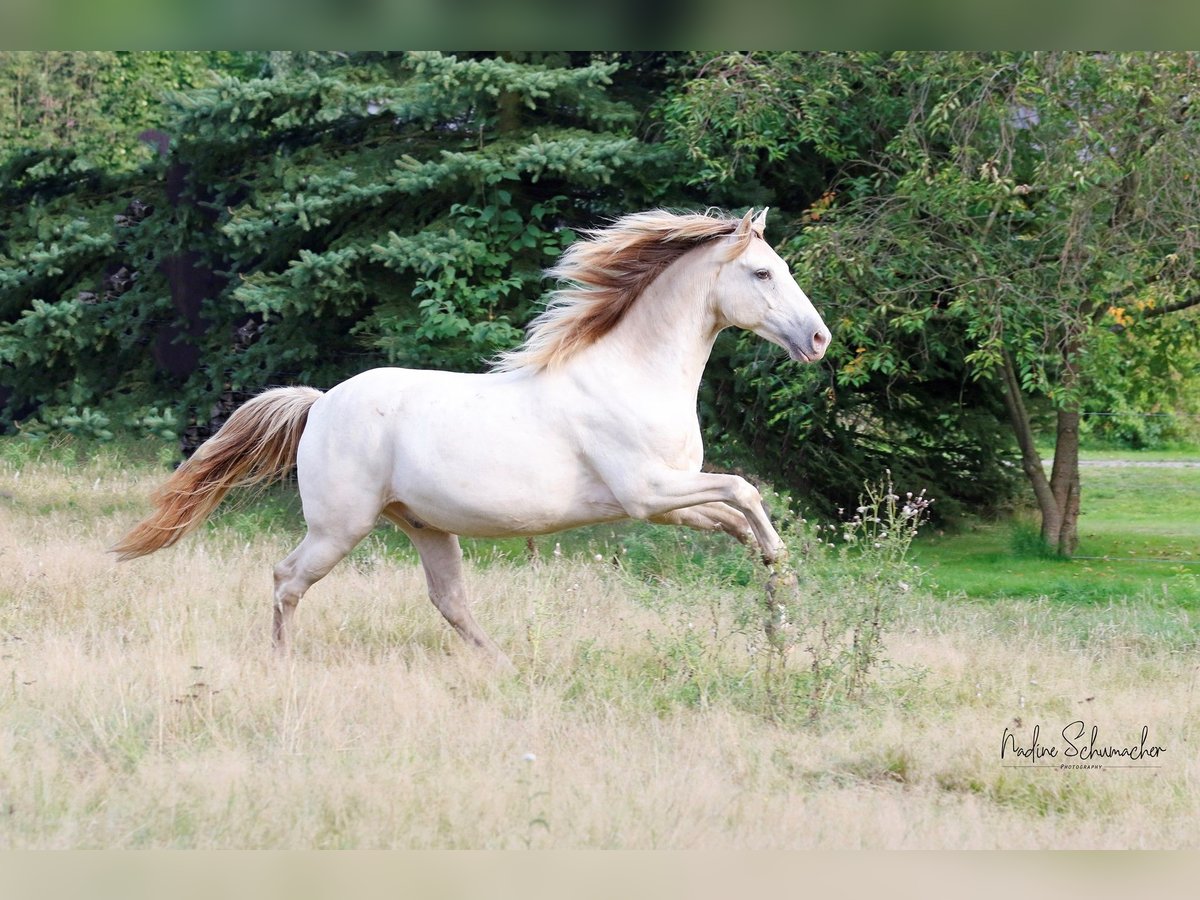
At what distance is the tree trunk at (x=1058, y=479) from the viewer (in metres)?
11.8

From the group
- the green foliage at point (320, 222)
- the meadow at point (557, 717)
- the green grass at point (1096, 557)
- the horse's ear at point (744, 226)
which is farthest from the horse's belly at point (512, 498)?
the green grass at point (1096, 557)

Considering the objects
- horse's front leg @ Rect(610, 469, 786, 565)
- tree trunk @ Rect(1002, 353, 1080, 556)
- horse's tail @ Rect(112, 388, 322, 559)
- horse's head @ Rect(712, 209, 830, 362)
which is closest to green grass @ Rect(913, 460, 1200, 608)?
tree trunk @ Rect(1002, 353, 1080, 556)

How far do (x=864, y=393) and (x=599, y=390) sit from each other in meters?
6.61

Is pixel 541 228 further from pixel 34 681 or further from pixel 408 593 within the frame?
pixel 34 681

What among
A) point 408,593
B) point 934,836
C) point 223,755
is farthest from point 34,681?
point 934,836

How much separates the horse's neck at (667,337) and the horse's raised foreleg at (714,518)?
0.57 meters

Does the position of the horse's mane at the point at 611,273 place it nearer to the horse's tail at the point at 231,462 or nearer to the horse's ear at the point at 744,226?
the horse's ear at the point at 744,226

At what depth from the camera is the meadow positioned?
436 cm

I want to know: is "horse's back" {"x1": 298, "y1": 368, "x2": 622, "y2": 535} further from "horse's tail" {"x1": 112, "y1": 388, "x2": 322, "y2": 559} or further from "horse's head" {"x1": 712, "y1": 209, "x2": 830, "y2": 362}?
"horse's head" {"x1": 712, "y1": 209, "x2": 830, "y2": 362}

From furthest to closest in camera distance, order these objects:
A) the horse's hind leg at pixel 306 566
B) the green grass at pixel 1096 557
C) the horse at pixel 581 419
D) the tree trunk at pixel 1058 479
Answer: the tree trunk at pixel 1058 479 → the green grass at pixel 1096 557 → the horse's hind leg at pixel 306 566 → the horse at pixel 581 419

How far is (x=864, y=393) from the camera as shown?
12156 mm

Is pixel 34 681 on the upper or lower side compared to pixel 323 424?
lower

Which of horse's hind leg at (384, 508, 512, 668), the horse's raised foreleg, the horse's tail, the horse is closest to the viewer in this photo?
the horse
